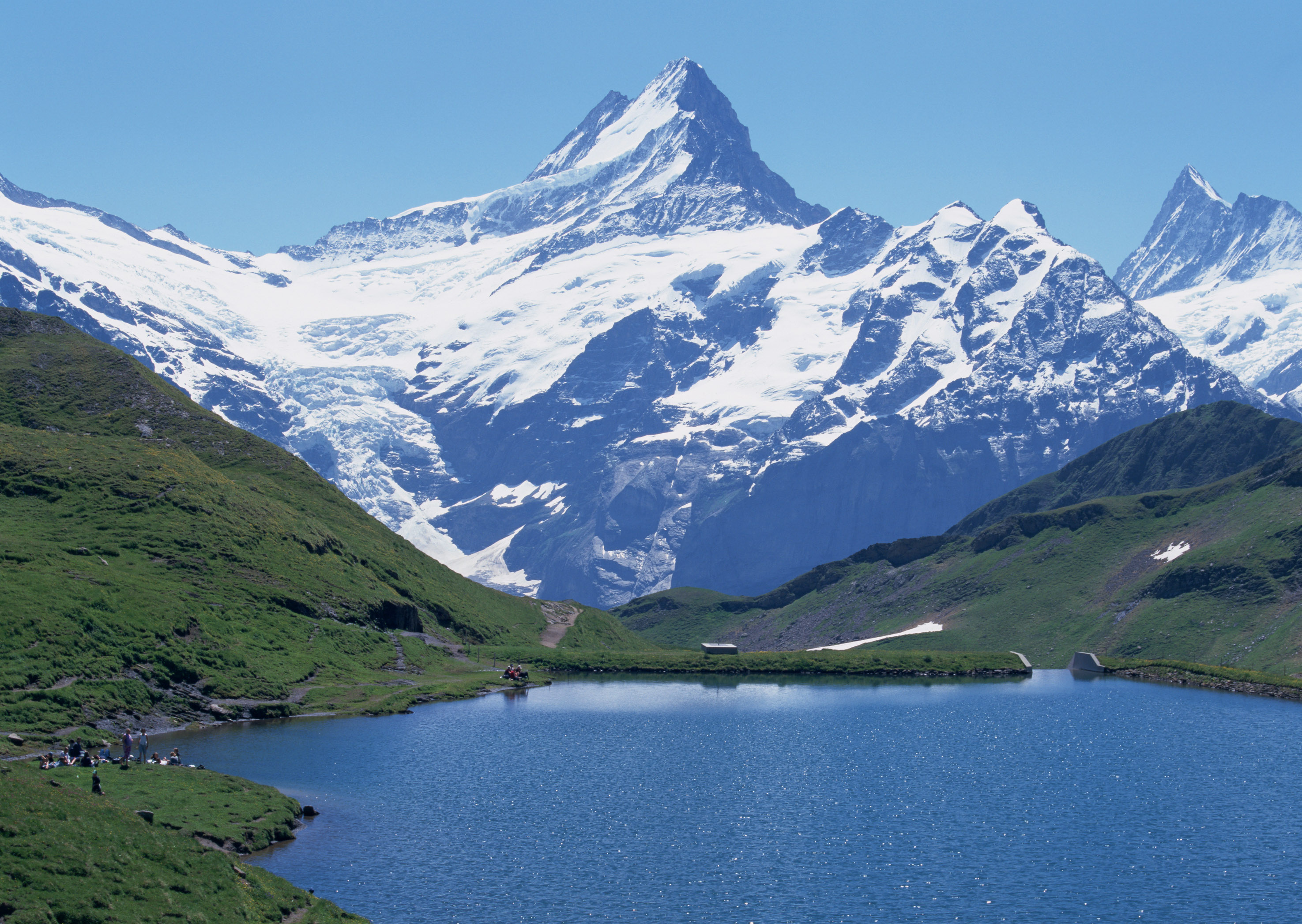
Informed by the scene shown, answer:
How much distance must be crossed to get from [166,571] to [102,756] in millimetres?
52514

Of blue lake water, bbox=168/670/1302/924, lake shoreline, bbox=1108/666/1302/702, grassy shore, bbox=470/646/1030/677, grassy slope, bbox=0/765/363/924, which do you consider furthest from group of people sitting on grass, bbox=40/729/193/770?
lake shoreline, bbox=1108/666/1302/702

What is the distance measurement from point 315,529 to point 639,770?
8692 centimetres

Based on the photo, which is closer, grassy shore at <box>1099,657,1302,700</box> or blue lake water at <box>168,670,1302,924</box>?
blue lake water at <box>168,670,1302,924</box>

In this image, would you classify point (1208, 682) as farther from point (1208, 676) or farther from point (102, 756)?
point (102, 756)

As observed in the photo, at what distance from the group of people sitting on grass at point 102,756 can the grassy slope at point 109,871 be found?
1132 cm

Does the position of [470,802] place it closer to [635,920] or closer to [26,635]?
[635,920]

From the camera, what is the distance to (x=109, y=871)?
48.5 m

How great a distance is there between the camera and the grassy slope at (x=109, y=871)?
45125mm

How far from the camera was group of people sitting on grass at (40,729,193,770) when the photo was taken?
72625 millimetres

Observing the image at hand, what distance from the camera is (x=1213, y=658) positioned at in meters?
191

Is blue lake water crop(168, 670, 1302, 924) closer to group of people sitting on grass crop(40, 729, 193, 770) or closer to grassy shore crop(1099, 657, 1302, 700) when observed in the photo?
group of people sitting on grass crop(40, 729, 193, 770)

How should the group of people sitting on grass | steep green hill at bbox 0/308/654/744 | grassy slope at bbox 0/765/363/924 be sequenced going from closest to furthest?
grassy slope at bbox 0/765/363/924 < the group of people sitting on grass < steep green hill at bbox 0/308/654/744

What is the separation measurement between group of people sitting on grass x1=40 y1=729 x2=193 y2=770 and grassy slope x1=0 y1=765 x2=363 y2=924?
11.3m

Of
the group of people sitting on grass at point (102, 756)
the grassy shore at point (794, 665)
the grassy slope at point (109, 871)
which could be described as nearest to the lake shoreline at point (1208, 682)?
the grassy shore at point (794, 665)
